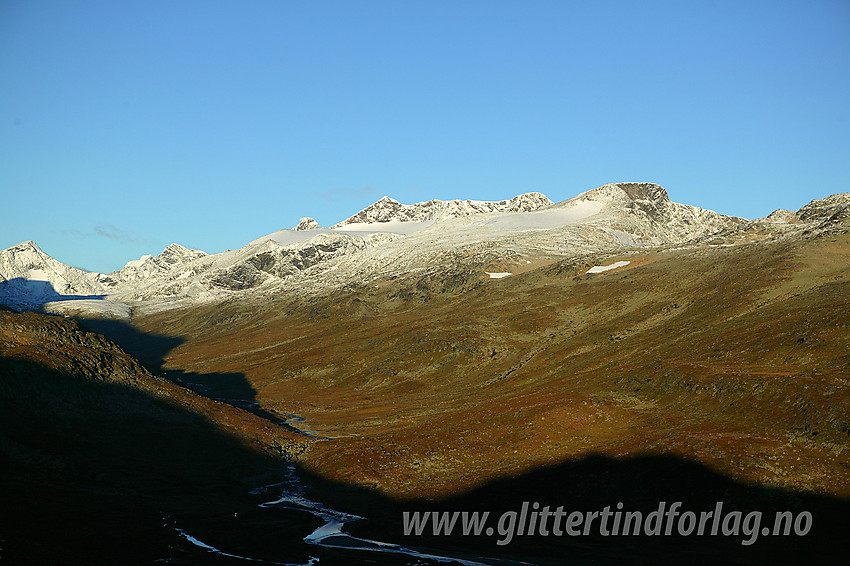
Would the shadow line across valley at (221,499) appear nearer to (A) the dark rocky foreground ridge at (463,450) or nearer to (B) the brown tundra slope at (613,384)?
(A) the dark rocky foreground ridge at (463,450)

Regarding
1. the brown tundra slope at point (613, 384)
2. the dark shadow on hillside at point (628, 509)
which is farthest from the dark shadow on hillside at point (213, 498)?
the brown tundra slope at point (613, 384)

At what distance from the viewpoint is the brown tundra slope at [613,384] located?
60375 millimetres

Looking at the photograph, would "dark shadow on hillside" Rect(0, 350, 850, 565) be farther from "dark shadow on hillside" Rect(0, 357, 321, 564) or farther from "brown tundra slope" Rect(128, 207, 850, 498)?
"brown tundra slope" Rect(128, 207, 850, 498)

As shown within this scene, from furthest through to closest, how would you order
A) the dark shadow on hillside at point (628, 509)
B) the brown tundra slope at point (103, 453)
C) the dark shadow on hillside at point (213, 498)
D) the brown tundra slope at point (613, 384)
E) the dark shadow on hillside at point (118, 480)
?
1. the brown tundra slope at point (613, 384)
2. the dark shadow on hillside at point (628, 509)
3. the brown tundra slope at point (103, 453)
4. the dark shadow on hillside at point (213, 498)
5. the dark shadow on hillside at point (118, 480)

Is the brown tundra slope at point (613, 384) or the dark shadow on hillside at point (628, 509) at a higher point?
the brown tundra slope at point (613, 384)

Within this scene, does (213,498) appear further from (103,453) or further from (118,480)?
(103,453)

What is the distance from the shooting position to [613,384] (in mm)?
94125

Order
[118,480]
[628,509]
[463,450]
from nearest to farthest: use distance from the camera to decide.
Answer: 1. [628,509]
2. [118,480]
3. [463,450]

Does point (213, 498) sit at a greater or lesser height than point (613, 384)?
lesser

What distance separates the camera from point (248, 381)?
185500 mm

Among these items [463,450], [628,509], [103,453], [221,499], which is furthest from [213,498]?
[628,509]

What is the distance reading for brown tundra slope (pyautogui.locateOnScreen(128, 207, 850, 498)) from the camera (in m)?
60.4

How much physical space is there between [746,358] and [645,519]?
2001 inches

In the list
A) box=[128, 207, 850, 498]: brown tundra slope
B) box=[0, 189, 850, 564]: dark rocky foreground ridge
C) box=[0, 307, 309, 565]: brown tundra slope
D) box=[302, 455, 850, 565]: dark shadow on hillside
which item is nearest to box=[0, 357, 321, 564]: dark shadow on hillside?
box=[0, 307, 309, 565]: brown tundra slope
